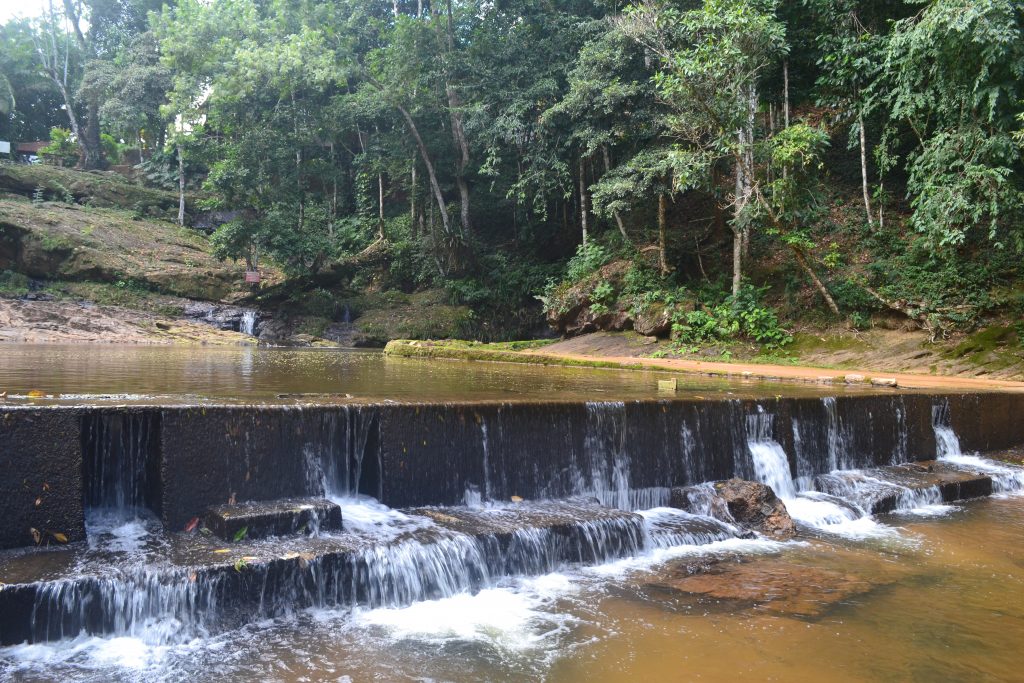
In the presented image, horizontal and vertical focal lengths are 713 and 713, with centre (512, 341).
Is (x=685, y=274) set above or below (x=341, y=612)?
above

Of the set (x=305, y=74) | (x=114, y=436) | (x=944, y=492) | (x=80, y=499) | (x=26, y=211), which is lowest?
(x=944, y=492)

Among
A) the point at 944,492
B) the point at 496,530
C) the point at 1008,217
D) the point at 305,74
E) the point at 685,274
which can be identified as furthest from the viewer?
the point at 305,74

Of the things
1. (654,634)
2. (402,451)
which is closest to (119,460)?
(402,451)

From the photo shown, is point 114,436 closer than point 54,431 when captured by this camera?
No

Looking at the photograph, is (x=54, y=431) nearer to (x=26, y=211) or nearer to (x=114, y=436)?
(x=114, y=436)

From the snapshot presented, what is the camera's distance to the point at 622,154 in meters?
21.9

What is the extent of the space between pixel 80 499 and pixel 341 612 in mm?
1796

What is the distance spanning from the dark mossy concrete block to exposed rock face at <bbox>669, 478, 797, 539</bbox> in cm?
508

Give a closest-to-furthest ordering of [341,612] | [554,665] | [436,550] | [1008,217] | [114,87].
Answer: [554,665] < [341,612] < [436,550] < [1008,217] < [114,87]

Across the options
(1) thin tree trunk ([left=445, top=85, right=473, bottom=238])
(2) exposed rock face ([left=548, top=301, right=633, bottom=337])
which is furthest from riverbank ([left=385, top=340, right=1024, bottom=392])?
(1) thin tree trunk ([left=445, top=85, right=473, bottom=238])

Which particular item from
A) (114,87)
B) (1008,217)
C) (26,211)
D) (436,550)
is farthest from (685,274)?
(114,87)

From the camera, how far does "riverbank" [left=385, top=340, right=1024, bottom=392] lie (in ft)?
37.0

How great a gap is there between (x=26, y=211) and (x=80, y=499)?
86.5 feet

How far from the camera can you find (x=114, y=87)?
3353 cm
